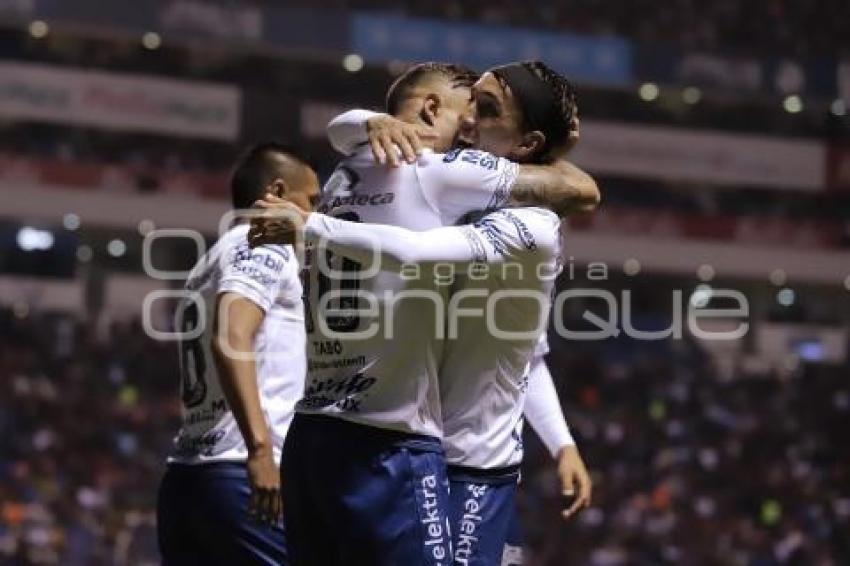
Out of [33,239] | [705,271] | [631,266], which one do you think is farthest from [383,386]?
[705,271]

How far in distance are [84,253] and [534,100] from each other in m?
23.5

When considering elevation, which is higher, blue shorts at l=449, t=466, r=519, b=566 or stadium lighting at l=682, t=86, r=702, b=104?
stadium lighting at l=682, t=86, r=702, b=104

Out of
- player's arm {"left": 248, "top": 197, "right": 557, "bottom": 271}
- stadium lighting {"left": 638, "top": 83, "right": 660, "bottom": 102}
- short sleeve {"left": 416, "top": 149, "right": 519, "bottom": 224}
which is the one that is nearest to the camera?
player's arm {"left": 248, "top": 197, "right": 557, "bottom": 271}

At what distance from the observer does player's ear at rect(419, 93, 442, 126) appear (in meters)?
4.18

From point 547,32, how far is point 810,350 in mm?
7004

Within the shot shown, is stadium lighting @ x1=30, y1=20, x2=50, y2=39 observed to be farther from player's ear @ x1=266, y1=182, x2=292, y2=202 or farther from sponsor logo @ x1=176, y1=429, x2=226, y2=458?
sponsor logo @ x1=176, y1=429, x2=226, y2=458

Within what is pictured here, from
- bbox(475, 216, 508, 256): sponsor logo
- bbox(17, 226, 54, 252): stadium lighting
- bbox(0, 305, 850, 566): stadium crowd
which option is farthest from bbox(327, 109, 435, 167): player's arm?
bbox(17, 226, 54, 252): stadium lighting

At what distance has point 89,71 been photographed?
25.1m

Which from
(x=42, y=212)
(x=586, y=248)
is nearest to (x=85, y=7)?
(x=42, y=212)

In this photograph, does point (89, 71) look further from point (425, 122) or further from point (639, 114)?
point (425, 122)

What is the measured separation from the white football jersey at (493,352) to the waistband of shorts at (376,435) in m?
0.16

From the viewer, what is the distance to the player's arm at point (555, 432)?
4930 millimetres

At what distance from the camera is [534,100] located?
13.0ft

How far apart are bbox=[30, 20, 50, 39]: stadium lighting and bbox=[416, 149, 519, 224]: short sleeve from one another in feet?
69.8
